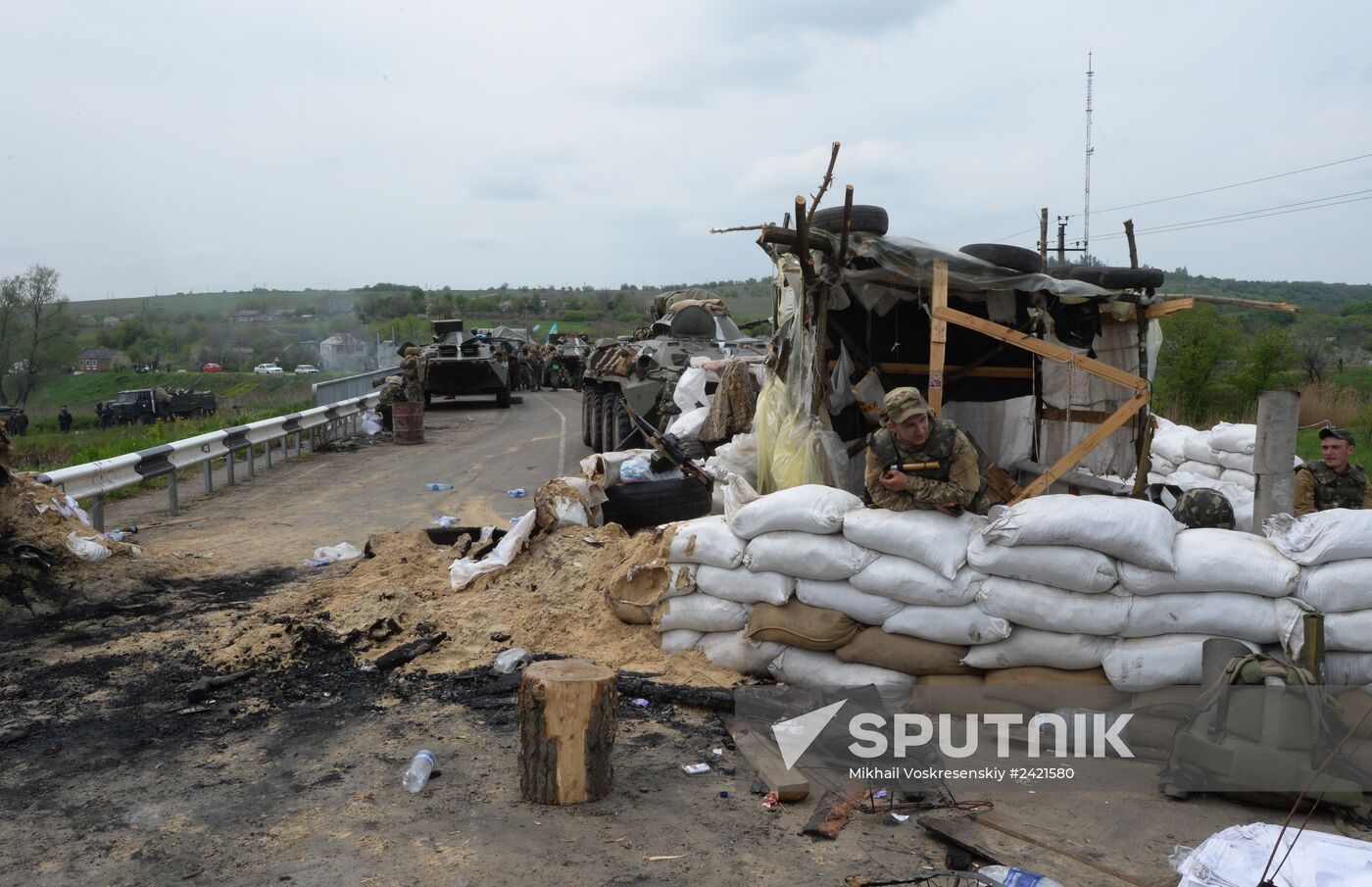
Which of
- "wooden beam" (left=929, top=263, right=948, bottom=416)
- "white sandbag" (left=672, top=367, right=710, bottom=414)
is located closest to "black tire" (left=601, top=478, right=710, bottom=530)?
"wooden beam" (left=929, top=263, right=948, bottom=416)

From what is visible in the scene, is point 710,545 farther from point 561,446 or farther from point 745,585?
point 561,446

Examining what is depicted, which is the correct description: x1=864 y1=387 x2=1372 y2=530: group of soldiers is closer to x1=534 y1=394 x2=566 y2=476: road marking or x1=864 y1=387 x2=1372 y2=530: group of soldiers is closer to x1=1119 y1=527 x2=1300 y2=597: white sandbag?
x1=1119 y1=527 x2=1300 y2=597: white sandbag

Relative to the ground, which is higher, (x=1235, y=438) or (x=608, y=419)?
(x=1235, y=438)

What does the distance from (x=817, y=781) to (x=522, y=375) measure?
98.8 feet

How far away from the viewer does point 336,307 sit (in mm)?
68562

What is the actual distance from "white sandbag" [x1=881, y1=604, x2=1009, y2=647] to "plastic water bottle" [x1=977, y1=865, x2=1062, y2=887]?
1.62 metres

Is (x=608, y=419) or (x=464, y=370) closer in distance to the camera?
(x=608, y=419)

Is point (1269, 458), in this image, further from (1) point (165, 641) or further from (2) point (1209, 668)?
(1) point (165, 641)

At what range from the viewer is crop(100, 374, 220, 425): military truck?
24969 mm

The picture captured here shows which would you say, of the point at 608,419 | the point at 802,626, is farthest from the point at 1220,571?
the point at 608,419

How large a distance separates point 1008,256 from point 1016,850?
430 centimetres

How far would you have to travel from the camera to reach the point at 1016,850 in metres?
3.65

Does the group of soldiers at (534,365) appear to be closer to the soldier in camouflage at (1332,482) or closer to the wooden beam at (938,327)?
the wooden beam at (938,327)

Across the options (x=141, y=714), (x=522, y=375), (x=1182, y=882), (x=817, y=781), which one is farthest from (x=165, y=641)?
(x=522, y=375)
